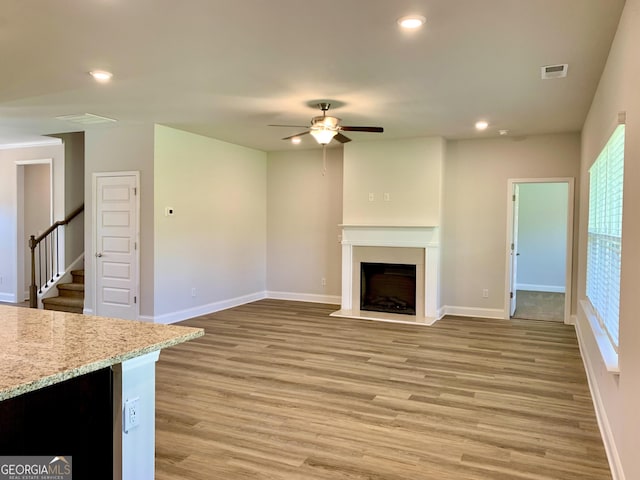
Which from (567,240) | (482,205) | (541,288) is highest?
(482,205)

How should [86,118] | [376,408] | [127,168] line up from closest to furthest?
[376,408]
[86,118]
[127,168]

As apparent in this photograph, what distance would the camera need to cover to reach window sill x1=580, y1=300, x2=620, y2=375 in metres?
2.71

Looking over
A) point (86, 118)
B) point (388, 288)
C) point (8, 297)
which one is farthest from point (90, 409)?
point (8, 297)

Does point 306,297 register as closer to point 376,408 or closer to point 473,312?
point 473,312

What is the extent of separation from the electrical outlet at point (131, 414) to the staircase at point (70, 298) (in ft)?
19.8

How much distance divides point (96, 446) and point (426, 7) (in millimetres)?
2752

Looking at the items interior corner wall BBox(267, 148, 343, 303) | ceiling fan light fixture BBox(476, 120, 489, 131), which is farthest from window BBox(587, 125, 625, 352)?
interior corner wall BBox(267, 148, 343, 303)

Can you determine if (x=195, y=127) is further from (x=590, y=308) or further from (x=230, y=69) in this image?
(x=590, y=308)

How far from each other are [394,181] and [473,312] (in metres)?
2.34

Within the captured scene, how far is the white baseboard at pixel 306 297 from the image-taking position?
834 cm

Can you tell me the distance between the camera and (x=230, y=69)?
3916 millimetres

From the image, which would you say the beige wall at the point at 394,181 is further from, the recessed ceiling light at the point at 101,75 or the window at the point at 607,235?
the recessed ceiling light at the point at 101,75

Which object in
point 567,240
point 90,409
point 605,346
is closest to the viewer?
point 90,409

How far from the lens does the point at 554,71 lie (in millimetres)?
3918
